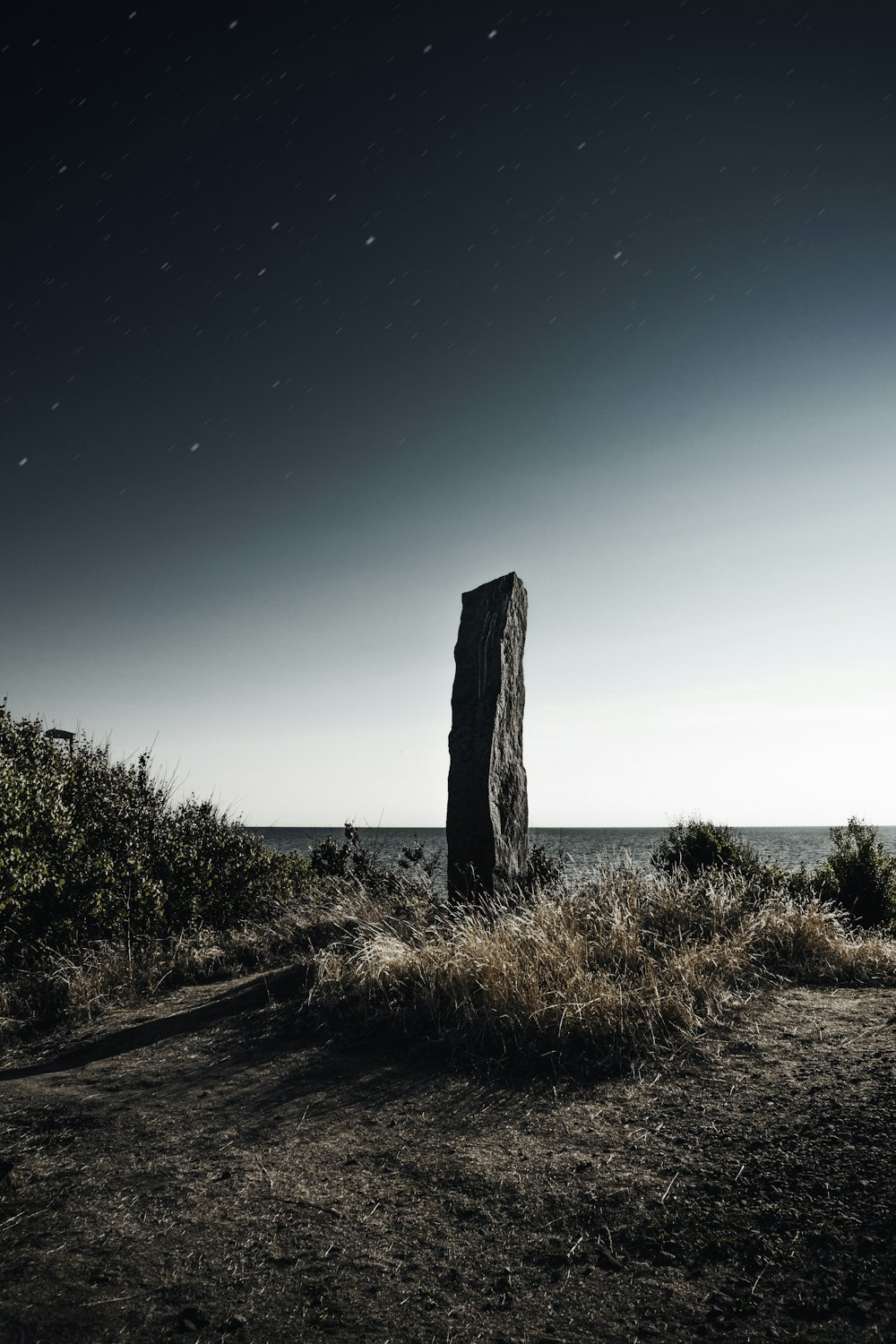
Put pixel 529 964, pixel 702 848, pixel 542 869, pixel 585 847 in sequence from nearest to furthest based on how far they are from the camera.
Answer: pixel 529 964 < pixel 542 869 < pixel 702 848 < pixel 585 847

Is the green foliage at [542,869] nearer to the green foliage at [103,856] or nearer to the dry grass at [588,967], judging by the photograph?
the dry grass at [588,967]

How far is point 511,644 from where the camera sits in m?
7.41

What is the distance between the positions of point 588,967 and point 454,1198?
87.9 inches

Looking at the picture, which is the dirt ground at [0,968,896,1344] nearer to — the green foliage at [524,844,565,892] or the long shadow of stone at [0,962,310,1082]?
the long shadow of stone at [0,962,310,1082]

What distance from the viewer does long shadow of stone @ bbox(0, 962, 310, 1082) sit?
4.38 meters

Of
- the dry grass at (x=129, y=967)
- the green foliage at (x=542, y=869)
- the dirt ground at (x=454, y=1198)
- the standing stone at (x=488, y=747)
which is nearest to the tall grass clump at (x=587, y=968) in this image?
the dirt ground at (x=454, y=1198)

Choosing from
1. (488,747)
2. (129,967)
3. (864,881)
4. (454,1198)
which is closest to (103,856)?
(129,967)

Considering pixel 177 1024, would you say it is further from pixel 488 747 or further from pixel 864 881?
pixel 864 881

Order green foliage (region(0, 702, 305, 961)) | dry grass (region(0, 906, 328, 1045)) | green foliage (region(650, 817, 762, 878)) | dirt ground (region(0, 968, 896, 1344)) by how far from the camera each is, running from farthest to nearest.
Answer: green foliage (region(650, 817, 762, 878)) < green foliage (region(0, 702, 305, 961)) < dry grass (region(0, 906, 328, 1045)) < dirt ground (region(0, 968, 896, 1344))

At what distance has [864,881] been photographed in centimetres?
1243

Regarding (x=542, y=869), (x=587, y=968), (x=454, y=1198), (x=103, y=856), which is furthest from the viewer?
(x=542, y=869)

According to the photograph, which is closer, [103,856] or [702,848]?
[103,856]

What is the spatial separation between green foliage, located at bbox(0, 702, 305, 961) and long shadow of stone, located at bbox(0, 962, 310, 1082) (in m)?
1.70

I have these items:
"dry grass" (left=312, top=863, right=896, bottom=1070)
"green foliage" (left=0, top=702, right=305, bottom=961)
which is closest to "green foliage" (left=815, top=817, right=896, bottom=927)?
"dry grass" (left=312, top=863, right=896, bottom=1070)
